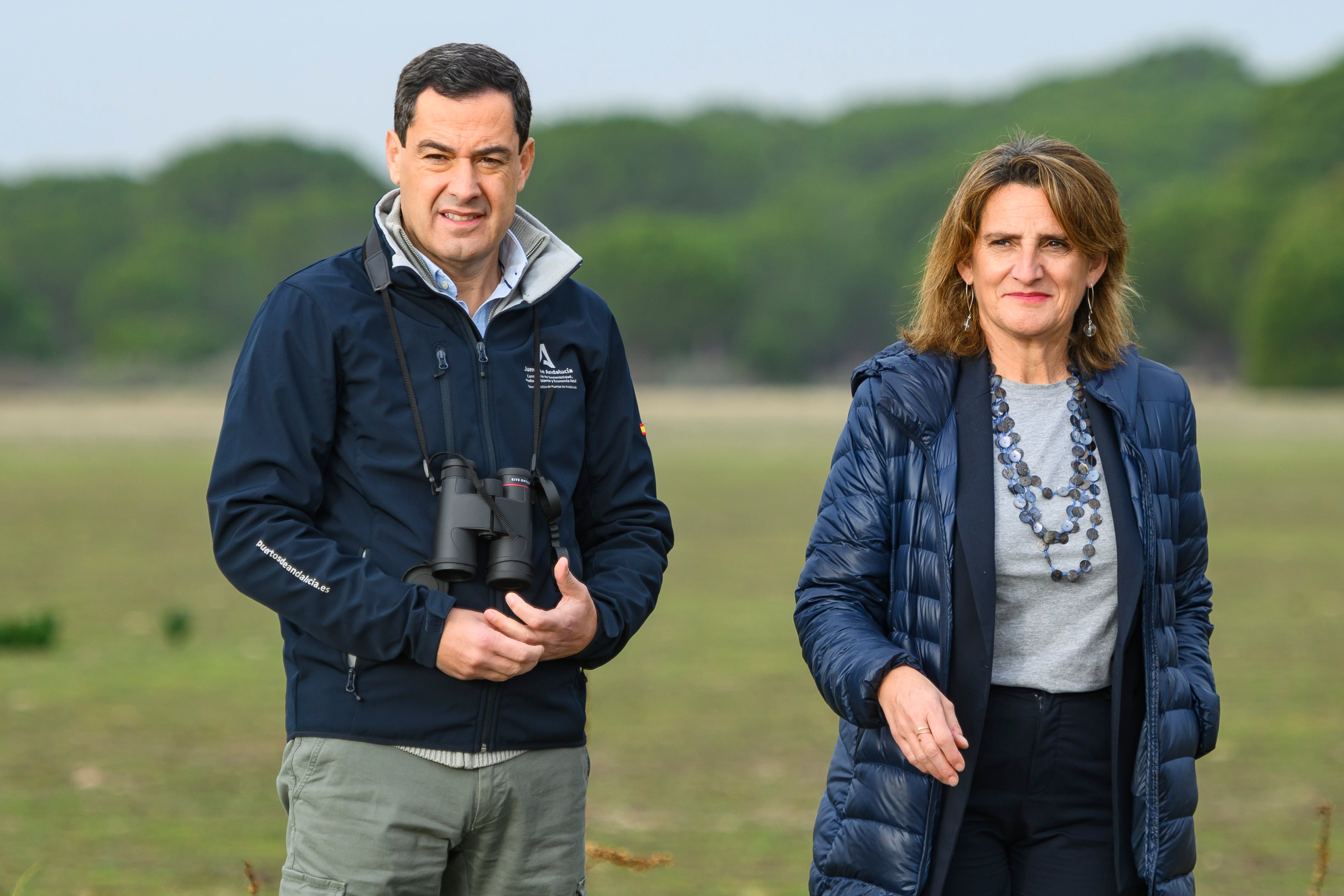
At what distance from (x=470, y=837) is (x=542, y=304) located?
0.91 meters

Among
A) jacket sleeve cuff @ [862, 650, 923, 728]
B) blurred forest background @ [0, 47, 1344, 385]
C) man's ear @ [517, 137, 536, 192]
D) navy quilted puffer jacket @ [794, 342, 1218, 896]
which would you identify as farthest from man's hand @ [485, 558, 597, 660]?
blurred forest background @ [0, 47, 1344, 385]

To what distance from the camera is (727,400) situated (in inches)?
2076

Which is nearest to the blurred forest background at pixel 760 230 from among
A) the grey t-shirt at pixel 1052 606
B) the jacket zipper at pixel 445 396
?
the grey t-shirt at pixel 1052 606

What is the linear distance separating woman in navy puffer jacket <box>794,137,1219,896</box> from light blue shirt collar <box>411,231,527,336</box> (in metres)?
0.62

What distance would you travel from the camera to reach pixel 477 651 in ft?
8.06

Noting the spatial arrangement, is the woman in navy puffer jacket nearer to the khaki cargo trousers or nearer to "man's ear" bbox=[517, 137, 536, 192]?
the khaki cargo trousers

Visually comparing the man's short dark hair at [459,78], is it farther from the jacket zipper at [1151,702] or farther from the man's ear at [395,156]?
the jacket zipper at [1151,702]

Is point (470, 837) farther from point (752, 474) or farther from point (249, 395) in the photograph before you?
point (752, 474)

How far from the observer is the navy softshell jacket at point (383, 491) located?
8.11ft

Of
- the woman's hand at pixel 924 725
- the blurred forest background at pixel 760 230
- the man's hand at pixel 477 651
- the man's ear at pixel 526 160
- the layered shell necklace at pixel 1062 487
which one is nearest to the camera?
the woman's hand at pixel 924 725

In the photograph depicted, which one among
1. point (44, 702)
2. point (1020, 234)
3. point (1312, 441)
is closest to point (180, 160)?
point (1312, 441)

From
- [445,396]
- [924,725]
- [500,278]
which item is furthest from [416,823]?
[500,278]

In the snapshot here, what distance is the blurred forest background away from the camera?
69500 mm

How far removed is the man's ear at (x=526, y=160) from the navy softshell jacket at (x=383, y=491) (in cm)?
16
